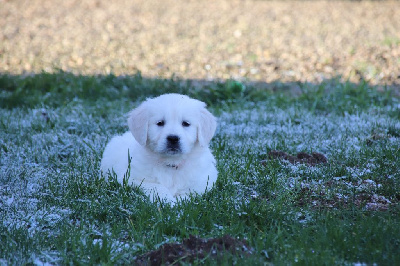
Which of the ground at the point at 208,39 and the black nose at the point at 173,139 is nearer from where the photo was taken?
the black nose at the point at 173,139

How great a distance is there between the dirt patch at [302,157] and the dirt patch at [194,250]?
166 centimetres

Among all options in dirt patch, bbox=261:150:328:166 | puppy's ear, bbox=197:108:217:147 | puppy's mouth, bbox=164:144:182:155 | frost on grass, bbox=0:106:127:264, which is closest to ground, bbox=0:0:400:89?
frost on grass, bbox=0:106:127:264

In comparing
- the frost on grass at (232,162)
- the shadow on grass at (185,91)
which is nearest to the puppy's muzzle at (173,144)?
the frost on grass at (232,162)

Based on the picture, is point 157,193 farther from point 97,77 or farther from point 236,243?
point 97,77

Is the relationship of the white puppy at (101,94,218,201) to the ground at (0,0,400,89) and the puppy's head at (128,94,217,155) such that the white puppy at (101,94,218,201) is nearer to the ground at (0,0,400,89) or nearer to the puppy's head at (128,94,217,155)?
the puppy's head at (128,94,217,155)

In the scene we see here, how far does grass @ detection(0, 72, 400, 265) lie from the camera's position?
2.82 m

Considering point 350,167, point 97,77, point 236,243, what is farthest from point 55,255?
point 97,77

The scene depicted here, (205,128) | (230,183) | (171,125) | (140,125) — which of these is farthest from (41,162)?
(230,183)

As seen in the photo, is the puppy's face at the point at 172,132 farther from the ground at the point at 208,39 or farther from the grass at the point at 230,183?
the ground at the point at 208,39

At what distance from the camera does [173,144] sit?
11.6 ft

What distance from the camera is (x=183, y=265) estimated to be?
259 cm

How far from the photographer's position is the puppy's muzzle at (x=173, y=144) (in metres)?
3.52

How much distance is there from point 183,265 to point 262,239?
1.73 feet

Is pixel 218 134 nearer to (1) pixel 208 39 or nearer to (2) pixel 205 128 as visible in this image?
(2) pixel 205 128
